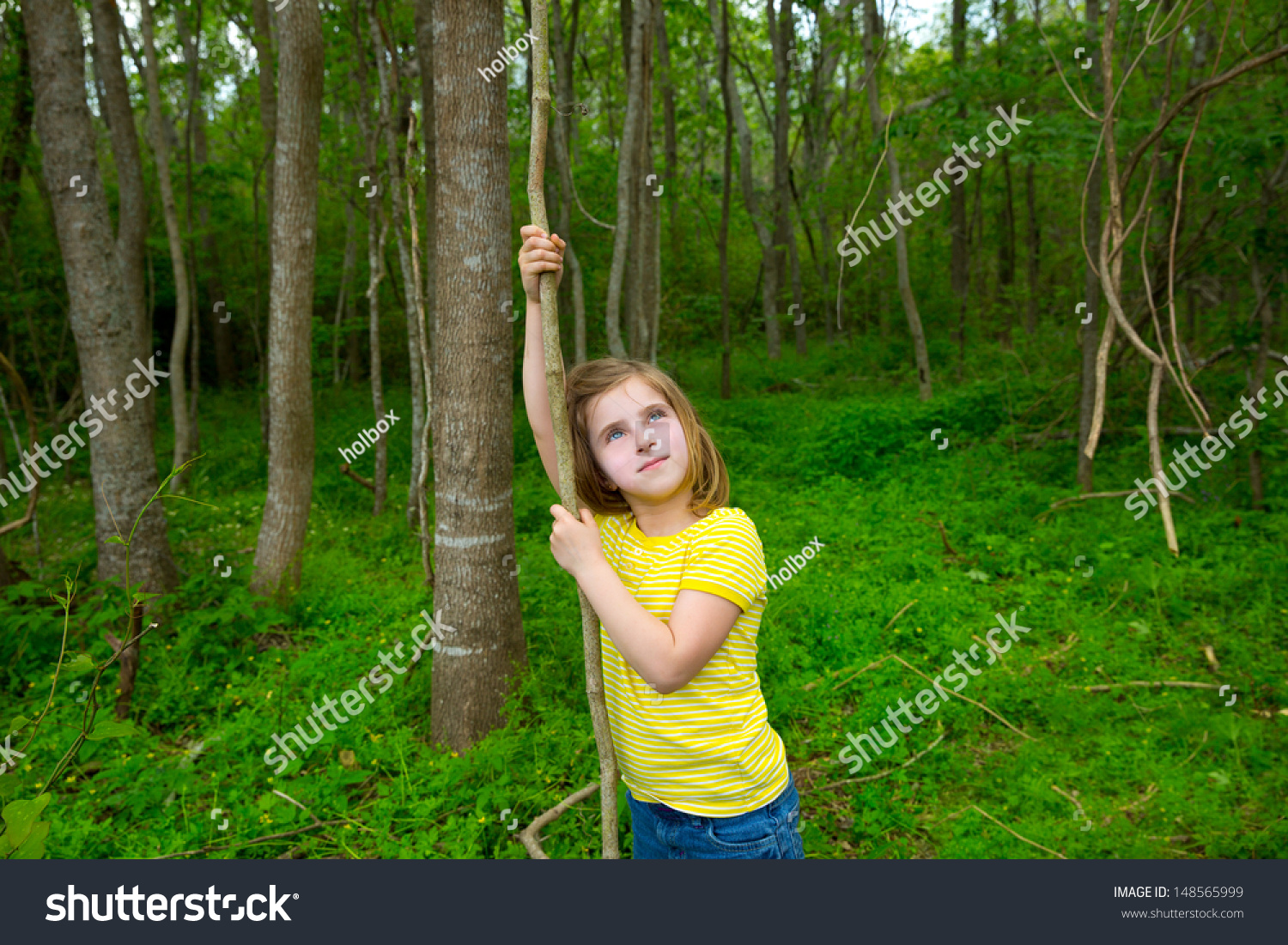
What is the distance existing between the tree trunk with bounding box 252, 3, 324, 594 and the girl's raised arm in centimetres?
373

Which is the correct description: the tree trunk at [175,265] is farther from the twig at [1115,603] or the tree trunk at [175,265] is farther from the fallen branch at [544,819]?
the twig at [1115,603]

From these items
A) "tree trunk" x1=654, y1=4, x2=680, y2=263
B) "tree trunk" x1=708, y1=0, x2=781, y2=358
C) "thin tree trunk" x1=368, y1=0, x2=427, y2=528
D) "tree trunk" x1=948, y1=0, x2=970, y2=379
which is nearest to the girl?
"thin tree trunk" x1=368, y1=0, x2=427, y2=528

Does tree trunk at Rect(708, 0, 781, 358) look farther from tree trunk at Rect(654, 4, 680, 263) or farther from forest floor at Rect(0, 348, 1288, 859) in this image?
forest floor at Rect(0, 348, 1288, 859)

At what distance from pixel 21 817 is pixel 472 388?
6.21ft

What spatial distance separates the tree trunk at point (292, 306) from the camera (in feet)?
16.0

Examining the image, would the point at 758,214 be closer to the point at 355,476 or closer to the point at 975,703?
the point at 355,476

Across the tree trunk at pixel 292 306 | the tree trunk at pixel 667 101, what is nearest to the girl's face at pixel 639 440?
the tree trunk at pixel 292 306

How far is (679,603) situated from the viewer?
150 centimetres

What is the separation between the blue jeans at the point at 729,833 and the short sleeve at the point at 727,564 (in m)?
0.49

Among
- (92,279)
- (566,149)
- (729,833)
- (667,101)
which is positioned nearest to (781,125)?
(667,101)

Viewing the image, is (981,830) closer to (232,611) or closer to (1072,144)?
(232,611)

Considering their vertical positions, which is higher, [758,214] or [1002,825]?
[758,214]

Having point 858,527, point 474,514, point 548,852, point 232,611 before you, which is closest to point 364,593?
point 232,611

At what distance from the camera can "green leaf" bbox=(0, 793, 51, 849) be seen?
145 centimetres
